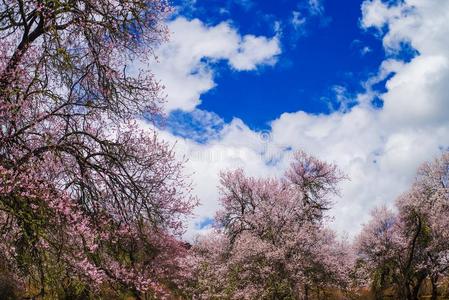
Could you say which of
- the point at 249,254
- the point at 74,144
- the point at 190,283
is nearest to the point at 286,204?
the point at 249,254

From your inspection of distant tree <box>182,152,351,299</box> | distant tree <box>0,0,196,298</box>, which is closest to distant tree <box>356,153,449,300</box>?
distant tree <box>182,152,351,299</box>

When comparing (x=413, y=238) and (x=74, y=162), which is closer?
(x=74, y=162)

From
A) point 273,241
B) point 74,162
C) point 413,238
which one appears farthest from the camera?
point 413,238

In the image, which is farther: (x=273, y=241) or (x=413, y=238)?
(x=413, y=238)

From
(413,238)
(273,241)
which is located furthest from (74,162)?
(413,238)

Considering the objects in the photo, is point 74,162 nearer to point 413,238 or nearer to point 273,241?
point 273,241

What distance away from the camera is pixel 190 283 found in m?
39.7

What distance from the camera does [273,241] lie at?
83.0 feet

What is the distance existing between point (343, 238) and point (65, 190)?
135ft

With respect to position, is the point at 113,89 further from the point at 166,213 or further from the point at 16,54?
the point at 166,213

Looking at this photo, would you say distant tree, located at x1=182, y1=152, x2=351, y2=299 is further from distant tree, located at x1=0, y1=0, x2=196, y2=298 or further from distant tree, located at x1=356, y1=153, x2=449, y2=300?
distant tree, located at x1=0, y1=0, x2=196, y2=298

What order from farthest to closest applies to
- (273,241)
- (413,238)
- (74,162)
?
(413,238), (273,241), (74,162)

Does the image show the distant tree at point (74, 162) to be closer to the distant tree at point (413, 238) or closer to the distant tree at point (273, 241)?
the distant tree at point (273, 241)

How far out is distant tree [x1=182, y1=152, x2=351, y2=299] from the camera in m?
23.9
